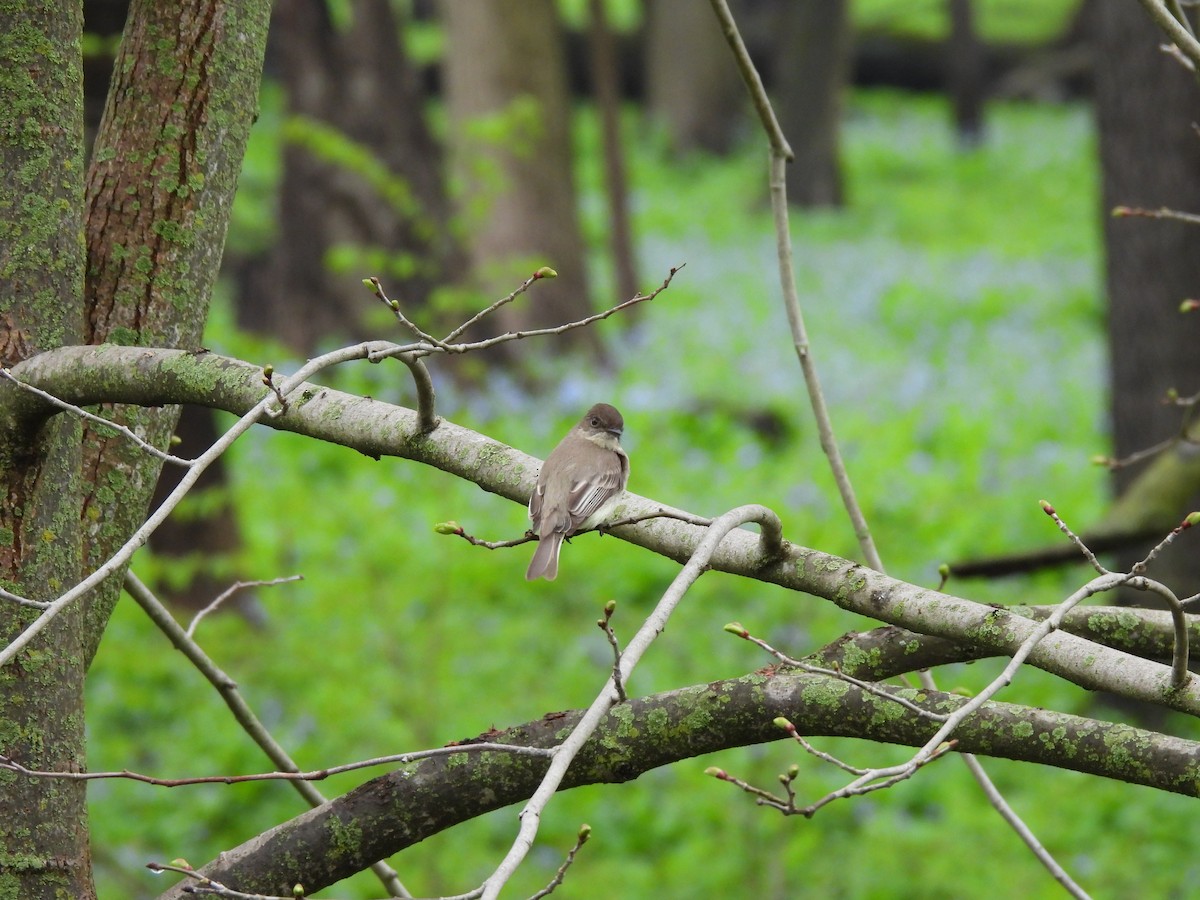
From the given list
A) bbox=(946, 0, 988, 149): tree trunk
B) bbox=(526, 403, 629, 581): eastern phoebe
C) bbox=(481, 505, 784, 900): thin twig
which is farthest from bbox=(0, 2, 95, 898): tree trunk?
bbox=(946, 0, 988, 149): tree trunk

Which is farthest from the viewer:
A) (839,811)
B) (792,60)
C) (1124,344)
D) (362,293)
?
(792,60)

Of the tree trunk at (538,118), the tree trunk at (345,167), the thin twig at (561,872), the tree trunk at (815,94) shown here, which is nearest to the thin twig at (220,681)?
the thin twig at (561,872)

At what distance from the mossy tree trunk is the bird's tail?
3.68 feet

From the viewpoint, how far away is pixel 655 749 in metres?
2.16

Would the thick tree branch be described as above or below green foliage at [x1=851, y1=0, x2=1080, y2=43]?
below

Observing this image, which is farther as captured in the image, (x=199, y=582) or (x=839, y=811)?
(x=199, y=582)

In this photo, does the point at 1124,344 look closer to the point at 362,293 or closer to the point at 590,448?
Answer: the point at 590,448

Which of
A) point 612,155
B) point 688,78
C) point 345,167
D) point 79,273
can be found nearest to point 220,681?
point 79,273

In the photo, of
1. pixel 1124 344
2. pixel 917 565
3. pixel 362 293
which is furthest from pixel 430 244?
pixel 1124 344

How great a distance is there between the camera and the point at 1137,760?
1.89 meters

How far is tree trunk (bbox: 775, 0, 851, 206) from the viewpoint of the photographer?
1869cm

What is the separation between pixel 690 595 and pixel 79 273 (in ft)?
20.4

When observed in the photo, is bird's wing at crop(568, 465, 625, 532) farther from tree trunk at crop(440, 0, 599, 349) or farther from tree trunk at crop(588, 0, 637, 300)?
tree trunk at crop(588, 0, 637, 300)

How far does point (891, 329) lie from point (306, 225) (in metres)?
6.23
